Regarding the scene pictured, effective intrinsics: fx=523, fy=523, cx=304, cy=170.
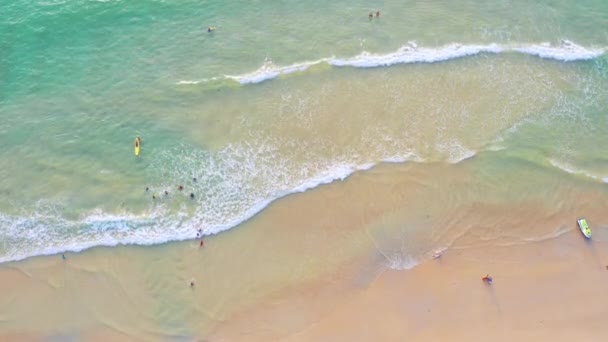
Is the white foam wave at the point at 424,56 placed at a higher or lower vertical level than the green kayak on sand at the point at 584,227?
higher

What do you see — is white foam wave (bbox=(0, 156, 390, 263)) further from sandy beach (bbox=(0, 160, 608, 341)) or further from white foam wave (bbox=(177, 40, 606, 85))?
white foam wave (bbox=(177, 40, 606, 85))

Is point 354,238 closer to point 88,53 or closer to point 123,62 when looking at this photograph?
point 123,62

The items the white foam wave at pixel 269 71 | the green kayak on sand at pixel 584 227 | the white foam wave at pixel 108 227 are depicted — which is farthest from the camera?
the white foam wave at pixel 269 71

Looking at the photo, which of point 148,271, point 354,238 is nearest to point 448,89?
point 354,238

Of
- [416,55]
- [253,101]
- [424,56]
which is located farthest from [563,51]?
[253,101]

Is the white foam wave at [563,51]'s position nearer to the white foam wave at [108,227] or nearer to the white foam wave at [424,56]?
the white foam wave at [424,56]

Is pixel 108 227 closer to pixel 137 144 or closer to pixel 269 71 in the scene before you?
pixel 137 144

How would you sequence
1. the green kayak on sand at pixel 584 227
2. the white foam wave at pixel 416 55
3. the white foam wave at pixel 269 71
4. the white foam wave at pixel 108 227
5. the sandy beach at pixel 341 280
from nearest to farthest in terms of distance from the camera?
the sandy beach at pixel 341 280
the green kayak on sand at pixel 584 227
the white foam wave at pixel 108 227
the white foam wave at pixel 269 71
the white foam wave at pixel 416 55

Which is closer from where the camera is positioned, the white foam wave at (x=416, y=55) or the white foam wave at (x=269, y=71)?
the white foam wave at (x=269, y=71)

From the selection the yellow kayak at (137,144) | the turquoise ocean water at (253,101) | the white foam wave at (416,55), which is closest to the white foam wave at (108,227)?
the turquoise ocean water at (253,101)
